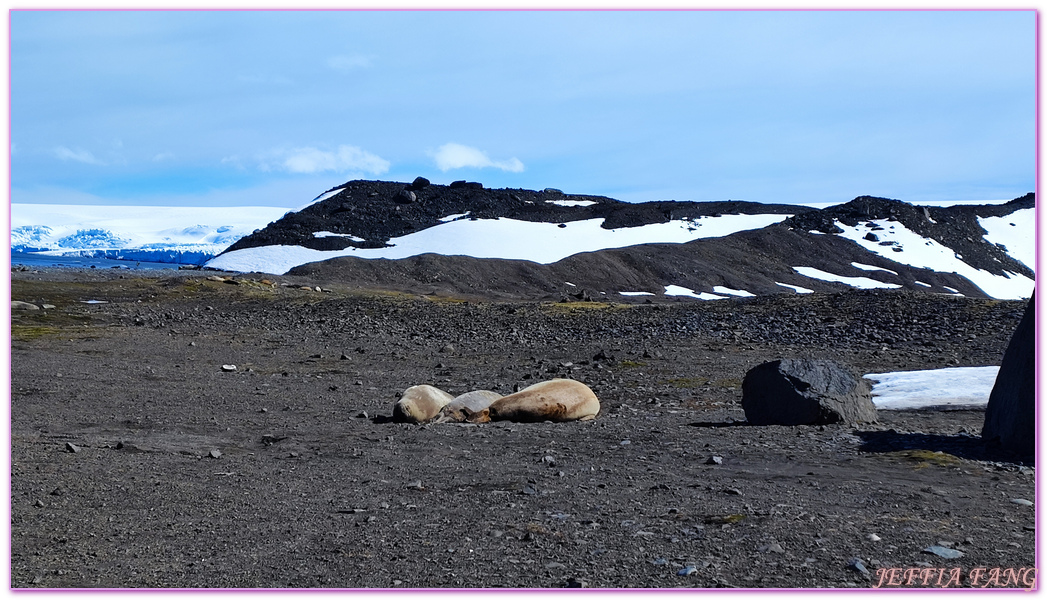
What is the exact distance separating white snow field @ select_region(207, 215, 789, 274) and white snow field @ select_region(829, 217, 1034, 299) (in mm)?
8447

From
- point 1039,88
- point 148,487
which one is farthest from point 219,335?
point 1039,88

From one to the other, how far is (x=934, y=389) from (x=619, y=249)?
141ft

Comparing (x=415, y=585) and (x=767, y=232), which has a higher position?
(x=767, y=232)

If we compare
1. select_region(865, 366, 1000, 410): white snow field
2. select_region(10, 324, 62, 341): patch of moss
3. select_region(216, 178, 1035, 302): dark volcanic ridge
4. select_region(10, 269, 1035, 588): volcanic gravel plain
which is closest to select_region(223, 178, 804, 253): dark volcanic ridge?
select_region(216, 178, 1035, 302): dark volcanic ridge

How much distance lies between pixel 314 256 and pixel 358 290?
17258 millimetres

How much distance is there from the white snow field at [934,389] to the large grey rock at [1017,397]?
3.48 meters

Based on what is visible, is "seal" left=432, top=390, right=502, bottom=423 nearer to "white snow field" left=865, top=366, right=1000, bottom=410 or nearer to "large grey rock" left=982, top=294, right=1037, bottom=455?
"white snow field" left=865, top=366, right=1000, bottom=410

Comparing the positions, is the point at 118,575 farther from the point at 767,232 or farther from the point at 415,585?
the point at 767,232

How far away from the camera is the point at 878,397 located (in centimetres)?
1399

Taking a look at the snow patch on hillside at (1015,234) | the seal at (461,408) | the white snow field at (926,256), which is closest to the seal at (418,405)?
the seal at (461,408)

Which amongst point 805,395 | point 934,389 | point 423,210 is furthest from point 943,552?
point 423,210

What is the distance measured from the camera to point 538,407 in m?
12.4

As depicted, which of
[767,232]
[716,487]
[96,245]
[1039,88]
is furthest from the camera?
[96,245]

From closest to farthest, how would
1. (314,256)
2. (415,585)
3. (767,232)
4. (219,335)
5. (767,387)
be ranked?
(415,585) → (767,387) → (219,335) → (314,256) → (767,232)
